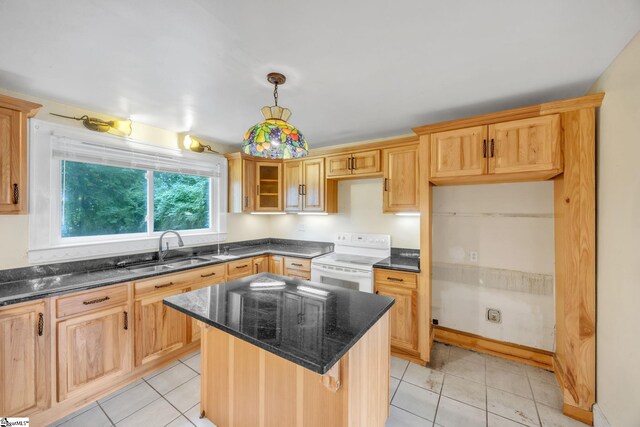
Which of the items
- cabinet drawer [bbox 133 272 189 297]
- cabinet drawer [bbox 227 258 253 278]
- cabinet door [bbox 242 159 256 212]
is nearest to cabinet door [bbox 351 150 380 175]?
cabinet door [bbox 242 159 256 212]

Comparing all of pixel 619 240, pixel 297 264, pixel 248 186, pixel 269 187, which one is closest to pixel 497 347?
pixel 619 240

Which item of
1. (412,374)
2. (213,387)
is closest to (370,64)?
(213,387)

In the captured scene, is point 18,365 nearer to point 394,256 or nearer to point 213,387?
point 213,387

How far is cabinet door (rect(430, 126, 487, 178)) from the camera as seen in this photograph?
7.41 ft

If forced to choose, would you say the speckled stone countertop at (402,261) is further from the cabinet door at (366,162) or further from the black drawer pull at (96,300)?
the black drawer pull at (96,300)

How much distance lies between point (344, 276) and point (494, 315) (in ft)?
5.25

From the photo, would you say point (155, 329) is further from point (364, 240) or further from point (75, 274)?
point (364, 240)

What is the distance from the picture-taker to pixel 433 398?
2.11 metres

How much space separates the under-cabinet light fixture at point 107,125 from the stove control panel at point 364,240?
2.73 meters

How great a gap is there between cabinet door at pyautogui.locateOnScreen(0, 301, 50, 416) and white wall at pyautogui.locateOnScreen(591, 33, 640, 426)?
366cm

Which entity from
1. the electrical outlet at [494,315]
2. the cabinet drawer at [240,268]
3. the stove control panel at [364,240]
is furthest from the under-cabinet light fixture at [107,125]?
the electrical outlet at [494,315]

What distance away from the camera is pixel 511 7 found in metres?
1.22

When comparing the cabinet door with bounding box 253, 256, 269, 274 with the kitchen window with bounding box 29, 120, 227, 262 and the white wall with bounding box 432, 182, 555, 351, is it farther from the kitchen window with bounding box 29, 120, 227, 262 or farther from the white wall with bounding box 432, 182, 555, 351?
the white wall with bounding box 432, 182, 555, 351

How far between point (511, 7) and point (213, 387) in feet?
8.97
